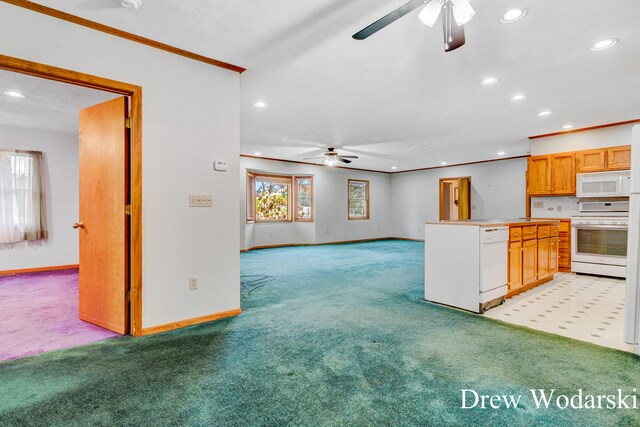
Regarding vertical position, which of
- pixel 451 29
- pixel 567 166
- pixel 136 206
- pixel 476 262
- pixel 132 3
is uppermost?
pixel 132 3

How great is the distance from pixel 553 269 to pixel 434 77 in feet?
11.6

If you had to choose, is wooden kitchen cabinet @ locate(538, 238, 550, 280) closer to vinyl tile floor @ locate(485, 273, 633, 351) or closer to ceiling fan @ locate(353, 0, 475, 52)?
vinyl tile floor @ locate(485, 273, 633, 351)

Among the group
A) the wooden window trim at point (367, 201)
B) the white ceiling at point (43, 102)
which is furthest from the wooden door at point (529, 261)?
the wooden window trim at point (367, 201)

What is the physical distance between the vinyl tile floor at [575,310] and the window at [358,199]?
655cm

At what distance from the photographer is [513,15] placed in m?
2.25

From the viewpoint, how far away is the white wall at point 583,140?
16.3ft

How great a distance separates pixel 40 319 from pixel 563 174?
7.80 meters

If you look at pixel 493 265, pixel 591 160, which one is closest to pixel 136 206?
pixel 493 265

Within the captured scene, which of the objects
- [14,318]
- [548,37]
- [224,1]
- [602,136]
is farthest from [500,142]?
[14,318]

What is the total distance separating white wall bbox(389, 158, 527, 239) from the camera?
8484mm

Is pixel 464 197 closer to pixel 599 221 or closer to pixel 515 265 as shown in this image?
pixel 599 221

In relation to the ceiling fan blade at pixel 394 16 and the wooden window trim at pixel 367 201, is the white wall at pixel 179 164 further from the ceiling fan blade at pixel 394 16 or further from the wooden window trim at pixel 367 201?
the wooden window trim at pixel 367 201

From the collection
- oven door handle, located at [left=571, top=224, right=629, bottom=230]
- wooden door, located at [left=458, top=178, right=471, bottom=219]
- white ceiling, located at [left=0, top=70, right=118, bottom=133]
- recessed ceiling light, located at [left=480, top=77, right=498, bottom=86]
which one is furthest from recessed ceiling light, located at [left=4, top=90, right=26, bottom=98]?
wooden door, located at [left=458, top=178, right=471, bottom=219]

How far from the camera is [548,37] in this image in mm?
2525
